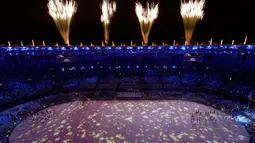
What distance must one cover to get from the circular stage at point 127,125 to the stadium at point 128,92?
0.08 metres

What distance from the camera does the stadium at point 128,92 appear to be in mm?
15047

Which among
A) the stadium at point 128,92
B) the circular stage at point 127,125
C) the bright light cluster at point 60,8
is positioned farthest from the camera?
the bright light cluster at point 60,8

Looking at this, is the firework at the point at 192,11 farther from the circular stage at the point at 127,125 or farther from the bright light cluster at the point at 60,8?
the bright light cluster at the point at 60,8

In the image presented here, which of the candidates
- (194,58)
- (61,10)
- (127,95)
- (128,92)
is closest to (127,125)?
(127,95)

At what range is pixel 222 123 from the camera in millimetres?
16391

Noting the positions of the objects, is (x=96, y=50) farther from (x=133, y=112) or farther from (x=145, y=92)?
(x=133, y=112)

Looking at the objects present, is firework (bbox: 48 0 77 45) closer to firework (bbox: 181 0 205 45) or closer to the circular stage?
the circular stage

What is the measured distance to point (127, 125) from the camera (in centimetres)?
1608

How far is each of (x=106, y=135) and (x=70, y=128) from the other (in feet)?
11.3

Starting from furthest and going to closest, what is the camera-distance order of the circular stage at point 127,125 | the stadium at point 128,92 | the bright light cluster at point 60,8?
the bright light cluster at point 60,8 < the stadium at point 128,92 < the circular stage at point 127,125

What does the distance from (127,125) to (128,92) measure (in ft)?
27.1

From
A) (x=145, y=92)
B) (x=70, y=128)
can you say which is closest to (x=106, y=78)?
(x=145, y=92)

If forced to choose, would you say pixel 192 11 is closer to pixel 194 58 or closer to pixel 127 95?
pixel 194 58

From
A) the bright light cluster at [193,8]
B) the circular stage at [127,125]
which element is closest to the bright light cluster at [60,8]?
the circular stage at [127,125]
